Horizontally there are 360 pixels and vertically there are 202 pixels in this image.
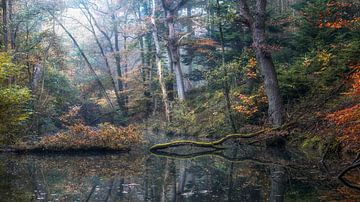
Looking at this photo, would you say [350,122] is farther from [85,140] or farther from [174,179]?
[85,140]

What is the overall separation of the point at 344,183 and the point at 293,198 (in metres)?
1.51

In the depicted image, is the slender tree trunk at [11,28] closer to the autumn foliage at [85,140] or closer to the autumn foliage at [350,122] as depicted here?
the autumn foliage at [85,140]

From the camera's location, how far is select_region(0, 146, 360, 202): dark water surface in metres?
7.22

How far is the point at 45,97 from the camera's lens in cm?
2459

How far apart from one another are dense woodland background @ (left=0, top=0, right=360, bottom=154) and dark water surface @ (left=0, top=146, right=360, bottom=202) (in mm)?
1301

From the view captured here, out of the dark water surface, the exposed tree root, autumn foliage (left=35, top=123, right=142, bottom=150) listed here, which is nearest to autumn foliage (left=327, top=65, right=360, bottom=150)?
the dark water surface

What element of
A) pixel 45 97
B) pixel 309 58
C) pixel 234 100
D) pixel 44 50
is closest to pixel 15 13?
pixel 44 50

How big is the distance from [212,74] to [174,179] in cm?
1365

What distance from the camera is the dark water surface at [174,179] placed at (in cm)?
722

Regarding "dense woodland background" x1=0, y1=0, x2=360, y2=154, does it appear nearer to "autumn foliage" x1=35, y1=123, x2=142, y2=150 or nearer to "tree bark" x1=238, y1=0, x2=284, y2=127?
"tree bark" x1=238, y1=0, x2=284, y2=127

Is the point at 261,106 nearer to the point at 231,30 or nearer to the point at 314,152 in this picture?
the point at 314,152

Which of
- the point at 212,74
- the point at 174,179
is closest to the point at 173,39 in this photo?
the point at 212,74

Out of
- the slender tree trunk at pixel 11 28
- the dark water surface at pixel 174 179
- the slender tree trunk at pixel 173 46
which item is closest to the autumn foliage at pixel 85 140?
the dark water surface at pixel 174 179

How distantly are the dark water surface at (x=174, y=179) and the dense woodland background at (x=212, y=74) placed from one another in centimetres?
130
